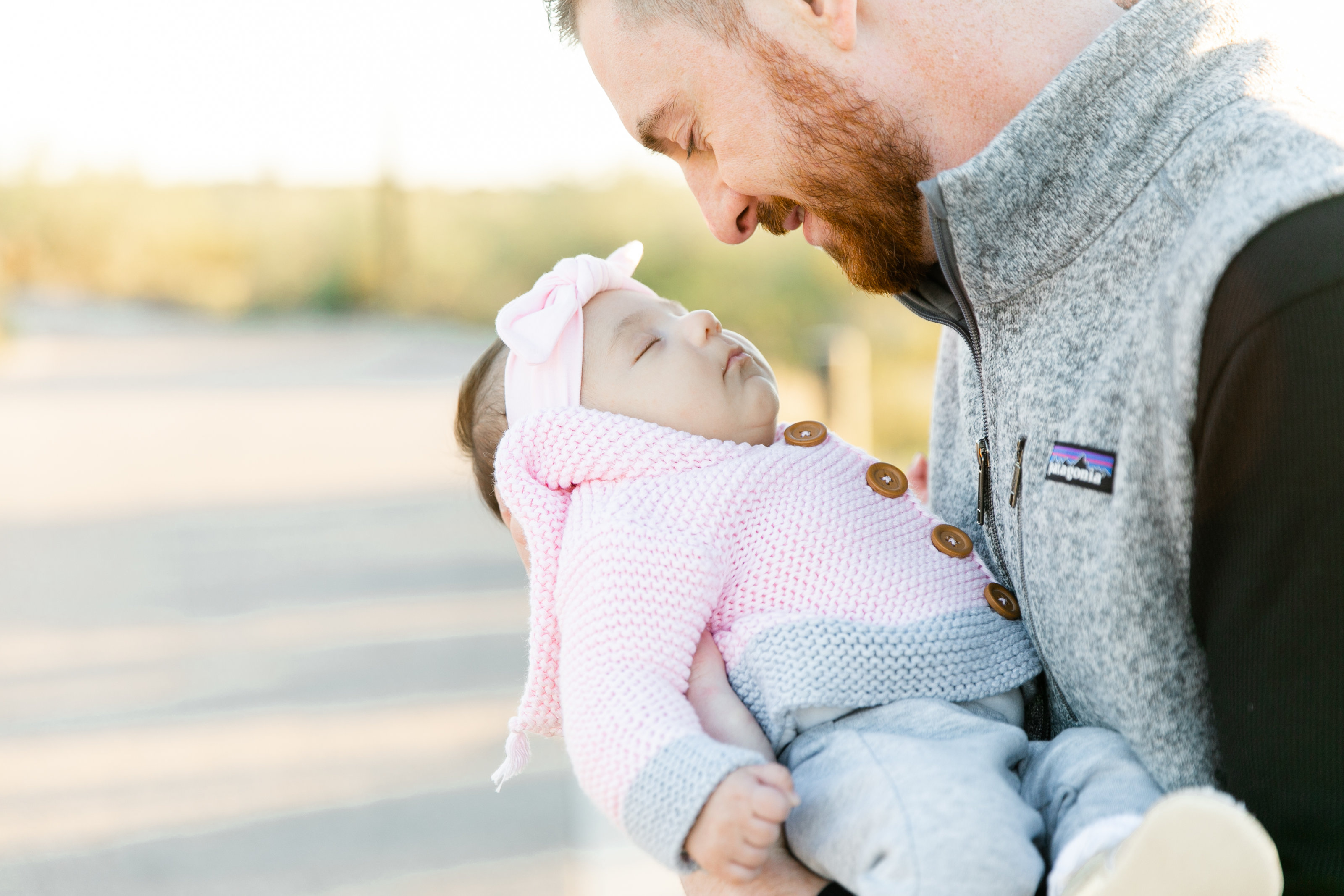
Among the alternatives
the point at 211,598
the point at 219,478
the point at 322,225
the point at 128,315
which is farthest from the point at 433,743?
the point at 322,225

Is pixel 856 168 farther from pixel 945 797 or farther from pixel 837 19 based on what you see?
pixel 945 797

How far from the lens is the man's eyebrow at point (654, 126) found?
2084 millimetres

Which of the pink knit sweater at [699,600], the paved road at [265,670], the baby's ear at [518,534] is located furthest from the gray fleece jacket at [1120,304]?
the paved road at [265,670]

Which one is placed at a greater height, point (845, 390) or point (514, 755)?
point (514, 755)

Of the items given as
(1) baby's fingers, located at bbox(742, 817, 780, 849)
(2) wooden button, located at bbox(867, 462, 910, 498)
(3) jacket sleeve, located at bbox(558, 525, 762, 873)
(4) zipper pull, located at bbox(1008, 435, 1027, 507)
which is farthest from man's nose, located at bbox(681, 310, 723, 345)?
(1) baby's fingers, located at bbox(742, 817, 780, 849)

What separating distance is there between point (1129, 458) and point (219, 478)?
811 centimetres

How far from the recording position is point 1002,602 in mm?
1731

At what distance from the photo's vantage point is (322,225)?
20656mm

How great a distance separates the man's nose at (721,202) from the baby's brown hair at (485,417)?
17.8 inches

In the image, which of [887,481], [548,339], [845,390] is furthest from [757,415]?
[845,390]

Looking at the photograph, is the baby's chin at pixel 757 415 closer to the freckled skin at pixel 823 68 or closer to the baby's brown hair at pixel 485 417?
the freckled skin at pixel 823 68

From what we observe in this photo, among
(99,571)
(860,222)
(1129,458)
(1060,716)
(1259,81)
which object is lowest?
(99,571)

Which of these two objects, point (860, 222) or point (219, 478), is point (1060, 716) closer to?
point (860, 222)

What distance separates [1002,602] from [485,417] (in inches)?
38.5
